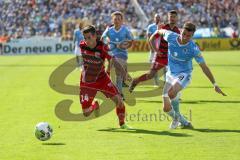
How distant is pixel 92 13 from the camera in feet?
191

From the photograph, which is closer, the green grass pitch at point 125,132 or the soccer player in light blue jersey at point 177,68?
the green grass pitch at point 125,132

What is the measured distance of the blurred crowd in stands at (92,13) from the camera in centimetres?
5678

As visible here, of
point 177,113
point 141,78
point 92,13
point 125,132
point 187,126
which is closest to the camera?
point 125,132

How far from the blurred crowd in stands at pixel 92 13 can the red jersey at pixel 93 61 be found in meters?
42.1

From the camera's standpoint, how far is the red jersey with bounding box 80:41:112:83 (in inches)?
515

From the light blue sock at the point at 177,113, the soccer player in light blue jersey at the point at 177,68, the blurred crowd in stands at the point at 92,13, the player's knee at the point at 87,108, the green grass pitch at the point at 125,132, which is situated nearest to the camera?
the green grass pitch at the point at 125,132

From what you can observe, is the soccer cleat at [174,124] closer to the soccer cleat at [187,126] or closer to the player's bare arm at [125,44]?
the soccer cleat at [187,126]

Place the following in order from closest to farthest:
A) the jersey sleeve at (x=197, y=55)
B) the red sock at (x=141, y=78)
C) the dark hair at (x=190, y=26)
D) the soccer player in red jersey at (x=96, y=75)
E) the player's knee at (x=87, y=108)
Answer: the dark hair at (x=190, y=26), the jersey sleeve at (x=197, y=55), the soccer player in red jersey at (x=96, y=75), the player's knee at (x=87, y=108), the red sock at (x=141, y=78)

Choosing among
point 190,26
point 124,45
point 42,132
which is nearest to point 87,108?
point 42,132

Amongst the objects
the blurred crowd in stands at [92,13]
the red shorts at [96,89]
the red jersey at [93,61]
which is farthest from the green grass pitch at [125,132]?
the blurred crowd in stands at [92,13]

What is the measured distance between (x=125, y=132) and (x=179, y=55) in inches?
80.3

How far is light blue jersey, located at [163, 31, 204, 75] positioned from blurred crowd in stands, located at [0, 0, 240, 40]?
138 feet

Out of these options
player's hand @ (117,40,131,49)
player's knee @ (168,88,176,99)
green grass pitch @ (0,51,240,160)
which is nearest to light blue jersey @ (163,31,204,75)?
player's knee @ (168,88,176,99)

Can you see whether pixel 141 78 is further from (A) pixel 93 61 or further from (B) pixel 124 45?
(A) pixel 93 61
